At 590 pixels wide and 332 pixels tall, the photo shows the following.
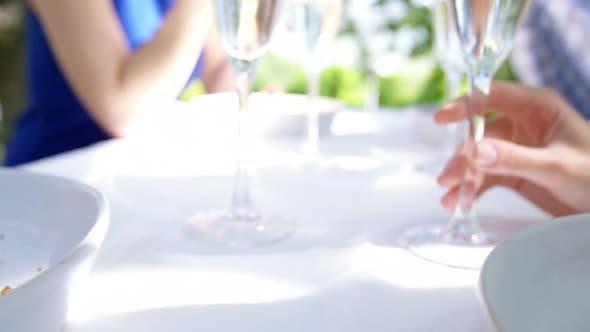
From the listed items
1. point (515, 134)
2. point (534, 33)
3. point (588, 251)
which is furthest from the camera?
point (534, 33)

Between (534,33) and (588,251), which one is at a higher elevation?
(588,251)

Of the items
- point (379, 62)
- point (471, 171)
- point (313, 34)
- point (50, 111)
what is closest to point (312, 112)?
point (313, 34)

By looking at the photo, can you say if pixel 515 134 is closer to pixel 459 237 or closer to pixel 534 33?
pixel 459 237

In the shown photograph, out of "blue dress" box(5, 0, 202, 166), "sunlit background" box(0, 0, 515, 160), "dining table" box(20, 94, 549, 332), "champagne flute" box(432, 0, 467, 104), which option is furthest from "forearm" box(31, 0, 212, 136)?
"sunlit background" box(0, 0, 515, 160)

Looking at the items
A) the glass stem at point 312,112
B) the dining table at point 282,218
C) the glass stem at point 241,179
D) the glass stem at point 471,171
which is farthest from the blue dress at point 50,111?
the glass stem at point 471,171

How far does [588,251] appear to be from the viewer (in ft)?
0.99

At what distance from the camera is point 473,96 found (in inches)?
16.9

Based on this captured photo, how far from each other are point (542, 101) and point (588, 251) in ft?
0.76

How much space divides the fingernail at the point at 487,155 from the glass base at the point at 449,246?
53mm

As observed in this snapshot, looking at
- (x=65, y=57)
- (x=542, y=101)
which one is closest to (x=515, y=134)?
(x=542, y=101)

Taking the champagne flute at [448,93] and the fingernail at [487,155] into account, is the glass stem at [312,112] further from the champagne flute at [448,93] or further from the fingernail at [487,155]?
the fingernail at [487,155]

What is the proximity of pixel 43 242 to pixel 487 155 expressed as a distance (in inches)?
11.8

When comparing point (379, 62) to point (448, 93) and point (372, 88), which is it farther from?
point (448, 93)

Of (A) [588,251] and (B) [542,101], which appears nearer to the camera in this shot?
(A) [588,251]
